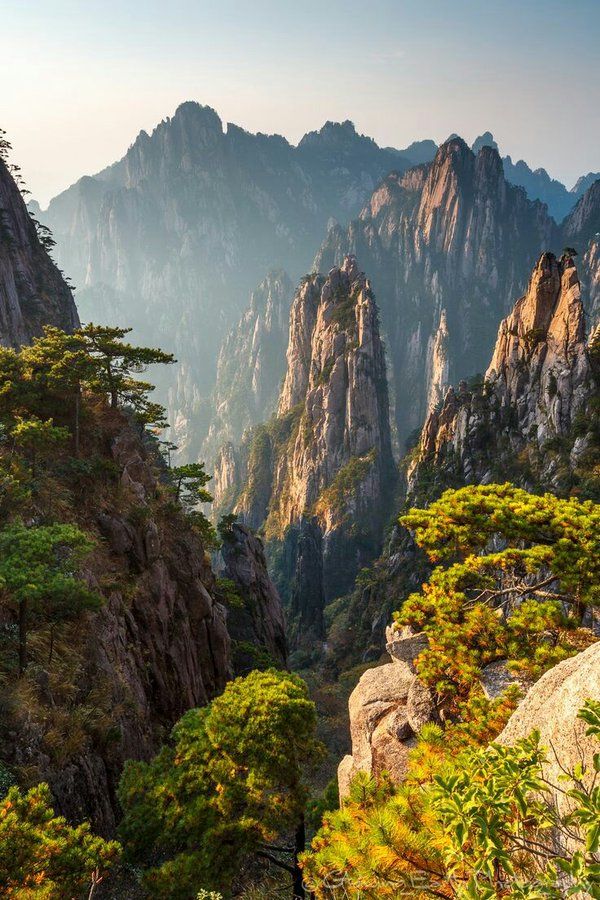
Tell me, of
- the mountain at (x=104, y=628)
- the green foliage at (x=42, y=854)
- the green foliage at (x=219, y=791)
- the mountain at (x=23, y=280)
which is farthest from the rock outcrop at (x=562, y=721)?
the mountain at (x=23, y=280)

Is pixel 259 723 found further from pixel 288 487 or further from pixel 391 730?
pixel 288 487

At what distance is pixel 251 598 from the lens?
52875mm

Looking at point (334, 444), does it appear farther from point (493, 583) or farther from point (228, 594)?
point (493, 583)

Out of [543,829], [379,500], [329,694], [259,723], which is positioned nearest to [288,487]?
[379,500]

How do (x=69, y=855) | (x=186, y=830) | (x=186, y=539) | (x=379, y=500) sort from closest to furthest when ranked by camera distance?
(x=69, y=855) < (x=186, y=830) < (x=186, y=539) < (x=379, y=500)

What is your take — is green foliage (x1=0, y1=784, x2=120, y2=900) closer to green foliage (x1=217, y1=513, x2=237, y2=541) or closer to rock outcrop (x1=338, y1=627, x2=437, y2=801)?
rock outcrop (x1=338, y1=627, x2=437, y2=801)

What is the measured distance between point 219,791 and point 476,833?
37.4 feet

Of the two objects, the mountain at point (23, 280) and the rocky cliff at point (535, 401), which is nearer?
the mountain at point (23, 280)

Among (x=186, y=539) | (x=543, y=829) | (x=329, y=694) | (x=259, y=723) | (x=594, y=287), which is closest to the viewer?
(x=543, y=829)

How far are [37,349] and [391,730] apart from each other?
2278cm

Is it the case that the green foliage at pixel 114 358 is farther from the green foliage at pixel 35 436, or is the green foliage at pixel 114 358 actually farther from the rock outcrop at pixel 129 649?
the green foliage at pixel 35 436

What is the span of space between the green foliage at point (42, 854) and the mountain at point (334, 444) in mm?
89500

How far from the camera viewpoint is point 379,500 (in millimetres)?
120750

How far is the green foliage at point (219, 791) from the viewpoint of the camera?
471 inches
